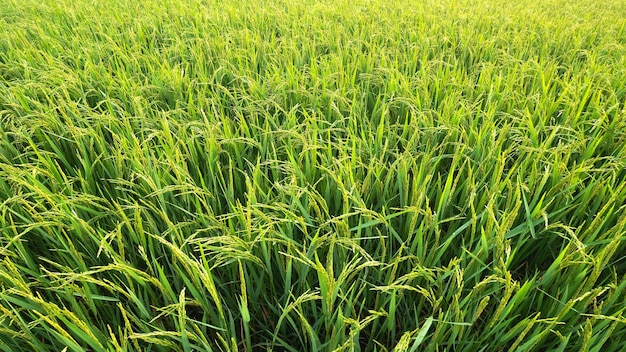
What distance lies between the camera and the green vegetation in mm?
834

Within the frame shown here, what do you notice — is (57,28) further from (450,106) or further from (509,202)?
(509,202)

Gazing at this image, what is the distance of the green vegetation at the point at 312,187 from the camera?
2.74ft

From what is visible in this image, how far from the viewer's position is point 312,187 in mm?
981

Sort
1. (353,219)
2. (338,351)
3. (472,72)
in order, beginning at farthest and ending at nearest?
(472,72) → (353,219) → (338,351)

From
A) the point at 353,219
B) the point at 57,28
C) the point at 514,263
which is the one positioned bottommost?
the point at 514,263

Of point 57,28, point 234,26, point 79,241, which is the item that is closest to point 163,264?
point 79,241

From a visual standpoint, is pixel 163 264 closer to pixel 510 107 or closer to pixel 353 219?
pixel 353 219

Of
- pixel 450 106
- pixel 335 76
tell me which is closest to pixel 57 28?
pixel 335 76

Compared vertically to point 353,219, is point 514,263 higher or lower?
lower

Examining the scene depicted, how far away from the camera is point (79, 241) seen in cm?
105

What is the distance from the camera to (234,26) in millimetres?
2695

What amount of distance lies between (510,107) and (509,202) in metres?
0.69

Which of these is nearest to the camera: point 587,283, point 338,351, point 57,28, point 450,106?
point 338,351

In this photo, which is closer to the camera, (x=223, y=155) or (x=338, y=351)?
(x=338, y=351)
